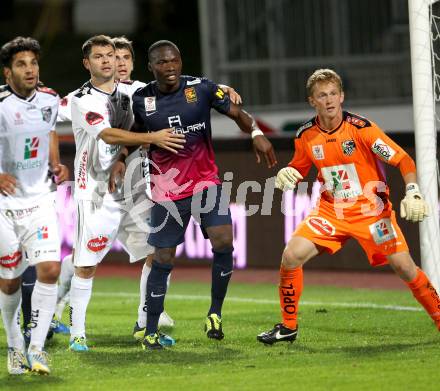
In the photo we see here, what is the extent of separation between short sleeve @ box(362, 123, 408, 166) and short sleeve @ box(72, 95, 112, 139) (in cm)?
176

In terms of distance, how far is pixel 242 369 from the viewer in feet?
22.9

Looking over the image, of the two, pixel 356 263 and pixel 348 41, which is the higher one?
pixel 348 41

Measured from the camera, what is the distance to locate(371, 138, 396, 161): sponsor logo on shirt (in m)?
7.48

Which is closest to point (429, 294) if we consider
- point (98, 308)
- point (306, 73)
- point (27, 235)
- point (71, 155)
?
point (27, 235)

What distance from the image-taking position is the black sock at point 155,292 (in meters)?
7.80

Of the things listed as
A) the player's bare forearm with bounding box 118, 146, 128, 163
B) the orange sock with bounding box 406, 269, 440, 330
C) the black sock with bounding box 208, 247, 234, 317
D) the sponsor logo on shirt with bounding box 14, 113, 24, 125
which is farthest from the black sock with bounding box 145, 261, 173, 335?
the orange sock with bounding box 406, 269, 440, 330

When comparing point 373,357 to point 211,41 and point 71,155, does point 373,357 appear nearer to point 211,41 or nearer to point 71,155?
point 71,155

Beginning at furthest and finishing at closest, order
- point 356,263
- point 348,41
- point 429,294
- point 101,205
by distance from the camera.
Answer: point 348,41 → point 356,263 → point 101,205 → point 429,294

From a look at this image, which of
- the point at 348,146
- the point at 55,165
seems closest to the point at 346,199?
the point at 348,146

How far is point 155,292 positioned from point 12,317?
1.15 m

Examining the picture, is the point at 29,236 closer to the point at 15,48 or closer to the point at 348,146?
the point at 15,48

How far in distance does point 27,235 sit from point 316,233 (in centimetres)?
198

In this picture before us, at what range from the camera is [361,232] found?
761 centimetres

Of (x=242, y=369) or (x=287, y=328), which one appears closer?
(x=242, y=369)
